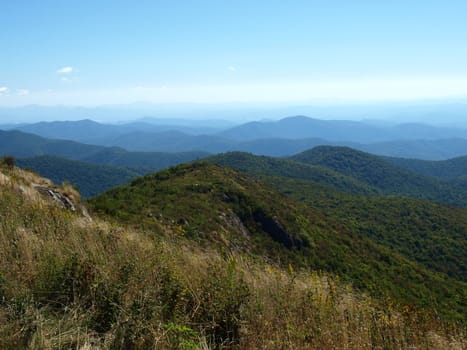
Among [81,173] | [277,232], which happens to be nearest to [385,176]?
[277,232]

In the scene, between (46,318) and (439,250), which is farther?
(439,250)

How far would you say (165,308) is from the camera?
3.67 meters

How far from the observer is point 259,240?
81.2 ft

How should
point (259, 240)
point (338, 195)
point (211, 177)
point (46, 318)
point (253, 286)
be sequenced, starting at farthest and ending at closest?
point (338, 195) → point (211, 177) → point (259, 240) → point (253, 286) → point (46, 318)

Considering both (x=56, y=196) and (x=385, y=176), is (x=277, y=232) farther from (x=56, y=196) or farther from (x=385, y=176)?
(x=385, y=176)

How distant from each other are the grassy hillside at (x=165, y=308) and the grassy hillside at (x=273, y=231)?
566 inches

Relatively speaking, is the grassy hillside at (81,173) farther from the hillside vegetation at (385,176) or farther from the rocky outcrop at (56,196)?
the rocky outcrop at (56,196)

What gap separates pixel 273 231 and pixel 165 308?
2378cm

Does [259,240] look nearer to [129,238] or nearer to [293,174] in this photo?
[129,238]

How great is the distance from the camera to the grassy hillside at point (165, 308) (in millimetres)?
3148

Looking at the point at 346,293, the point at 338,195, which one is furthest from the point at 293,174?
the point at 346,293

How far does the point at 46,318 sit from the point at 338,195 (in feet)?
199

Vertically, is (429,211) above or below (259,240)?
below

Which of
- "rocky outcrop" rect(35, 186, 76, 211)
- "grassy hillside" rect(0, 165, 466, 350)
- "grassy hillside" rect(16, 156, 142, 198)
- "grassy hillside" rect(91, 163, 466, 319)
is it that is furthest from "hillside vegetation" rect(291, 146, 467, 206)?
"grassy hillside" rect(0, 165, 466, 350)
